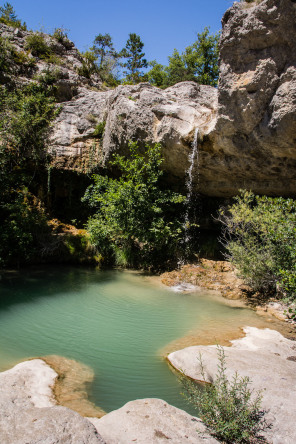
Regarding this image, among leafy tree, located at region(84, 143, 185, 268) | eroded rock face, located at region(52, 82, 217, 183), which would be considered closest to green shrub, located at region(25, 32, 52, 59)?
eroded rock face, located at region(52, 82, 217, 183)

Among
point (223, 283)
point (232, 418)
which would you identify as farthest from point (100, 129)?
point (232, 418)

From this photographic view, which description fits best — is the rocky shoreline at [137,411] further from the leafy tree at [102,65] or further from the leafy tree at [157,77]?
Answer: the leafy tree at [157,77]

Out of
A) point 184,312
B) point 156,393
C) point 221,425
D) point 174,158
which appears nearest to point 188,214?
point 174,158

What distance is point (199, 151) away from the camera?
1159 centimetres

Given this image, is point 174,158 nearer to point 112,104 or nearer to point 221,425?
point 112,104

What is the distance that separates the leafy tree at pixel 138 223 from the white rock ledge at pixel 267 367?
6568mm

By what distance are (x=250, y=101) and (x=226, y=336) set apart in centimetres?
700

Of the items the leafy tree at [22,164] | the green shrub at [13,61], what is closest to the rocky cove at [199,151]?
the green shrub at [13,61]

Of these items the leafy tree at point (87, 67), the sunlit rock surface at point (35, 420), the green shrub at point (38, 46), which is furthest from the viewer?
the leafy tree at point (87, 67)

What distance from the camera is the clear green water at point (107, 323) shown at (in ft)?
15.0

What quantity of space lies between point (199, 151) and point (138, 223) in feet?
12.4

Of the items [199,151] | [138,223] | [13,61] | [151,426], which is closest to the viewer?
[151,426]

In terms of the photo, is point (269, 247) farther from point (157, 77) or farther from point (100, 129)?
point (157, 77)

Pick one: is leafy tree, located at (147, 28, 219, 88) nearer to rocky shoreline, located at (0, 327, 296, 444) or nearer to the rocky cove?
the rocky cove
